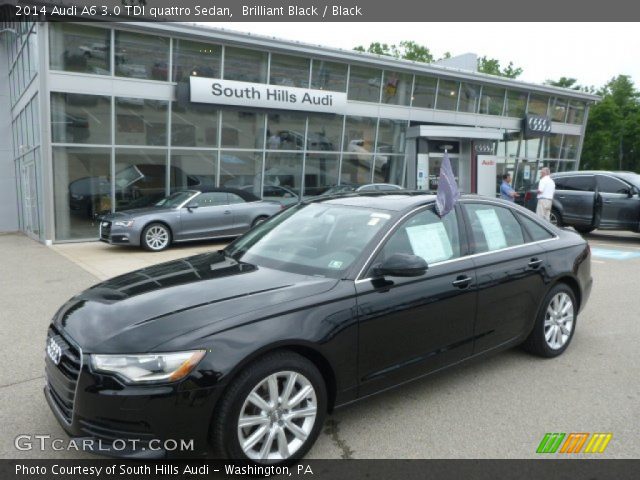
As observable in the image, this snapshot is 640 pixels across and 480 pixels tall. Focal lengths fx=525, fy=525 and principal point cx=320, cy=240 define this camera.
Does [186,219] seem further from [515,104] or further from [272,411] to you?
[515,104]

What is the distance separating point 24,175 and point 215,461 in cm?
1646

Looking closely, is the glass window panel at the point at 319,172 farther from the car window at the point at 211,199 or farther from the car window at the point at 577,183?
the car window at the point at 577,183

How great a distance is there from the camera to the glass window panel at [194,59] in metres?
15.5

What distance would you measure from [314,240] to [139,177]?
494 inches

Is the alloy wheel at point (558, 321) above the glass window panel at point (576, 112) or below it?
below

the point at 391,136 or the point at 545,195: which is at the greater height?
the point at 391,136

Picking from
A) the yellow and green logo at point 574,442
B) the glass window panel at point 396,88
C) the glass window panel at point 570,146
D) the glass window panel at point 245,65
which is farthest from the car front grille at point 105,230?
the glass window panel at point 570,146

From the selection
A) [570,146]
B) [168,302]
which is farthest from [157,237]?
[570,146]

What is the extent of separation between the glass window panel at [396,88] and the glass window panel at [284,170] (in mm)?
4722

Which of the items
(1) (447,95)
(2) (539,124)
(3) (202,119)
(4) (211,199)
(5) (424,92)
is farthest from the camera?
(2) (539,124)

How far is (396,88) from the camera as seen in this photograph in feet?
68.1

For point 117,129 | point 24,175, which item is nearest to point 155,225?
point 117,129

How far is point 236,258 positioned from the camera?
3957 mm

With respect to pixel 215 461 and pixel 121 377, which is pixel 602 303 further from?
pixel 121 377
